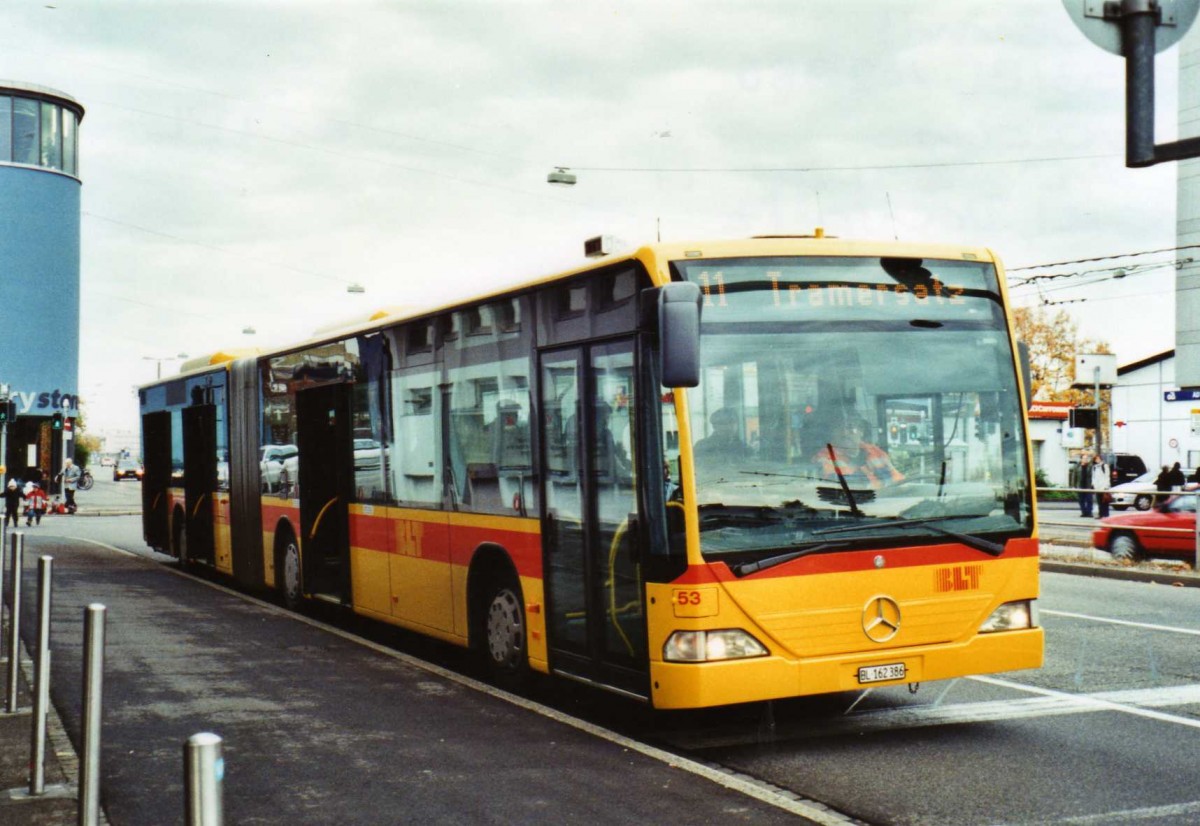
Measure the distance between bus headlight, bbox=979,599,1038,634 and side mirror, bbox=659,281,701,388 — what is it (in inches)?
95.4

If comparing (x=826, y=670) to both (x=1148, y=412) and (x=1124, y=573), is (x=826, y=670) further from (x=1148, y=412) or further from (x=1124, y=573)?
(x=1148, y=412)

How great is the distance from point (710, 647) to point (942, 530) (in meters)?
1.58

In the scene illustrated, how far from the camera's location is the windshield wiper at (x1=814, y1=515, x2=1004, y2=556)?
7684 millimetres

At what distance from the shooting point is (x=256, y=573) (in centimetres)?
1645

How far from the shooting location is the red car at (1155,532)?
760 inches

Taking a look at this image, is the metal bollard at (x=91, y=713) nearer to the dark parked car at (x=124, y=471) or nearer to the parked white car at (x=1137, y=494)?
the parked white car at (x=1137, y=494)

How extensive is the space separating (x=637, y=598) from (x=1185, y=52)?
4142 centimetres

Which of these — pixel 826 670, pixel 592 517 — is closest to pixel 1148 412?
pixel 592 517

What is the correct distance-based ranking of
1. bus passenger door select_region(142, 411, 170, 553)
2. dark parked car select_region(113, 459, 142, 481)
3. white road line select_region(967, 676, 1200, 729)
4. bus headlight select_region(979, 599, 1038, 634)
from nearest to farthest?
bus headlight select_region(979, 599, 1038, 634), white road line select_region(967, 676, 1200, 729), bus passenger door select_region(142, 411, 170, 553), dark parked car select_region(113, 459, 142, 481)

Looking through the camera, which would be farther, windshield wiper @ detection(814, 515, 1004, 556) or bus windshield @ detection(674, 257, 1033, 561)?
windshield wiper @ detection(814, 515, 1004, 556)

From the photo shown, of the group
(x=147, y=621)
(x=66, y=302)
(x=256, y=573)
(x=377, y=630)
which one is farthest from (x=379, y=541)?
(x=66, y=302)

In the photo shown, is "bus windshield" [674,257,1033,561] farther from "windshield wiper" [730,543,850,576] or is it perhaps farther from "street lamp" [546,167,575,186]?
"street lamp" [546,167,575,186]

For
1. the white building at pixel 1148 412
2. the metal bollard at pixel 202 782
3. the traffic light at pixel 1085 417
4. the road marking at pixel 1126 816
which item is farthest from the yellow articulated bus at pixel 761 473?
the white building at pixel 1148 412

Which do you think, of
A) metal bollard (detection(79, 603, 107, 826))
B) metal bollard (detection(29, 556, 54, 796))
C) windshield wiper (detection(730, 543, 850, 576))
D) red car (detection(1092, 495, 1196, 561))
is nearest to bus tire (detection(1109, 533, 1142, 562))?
red car (detection(1092, 495, 1196, 561))
